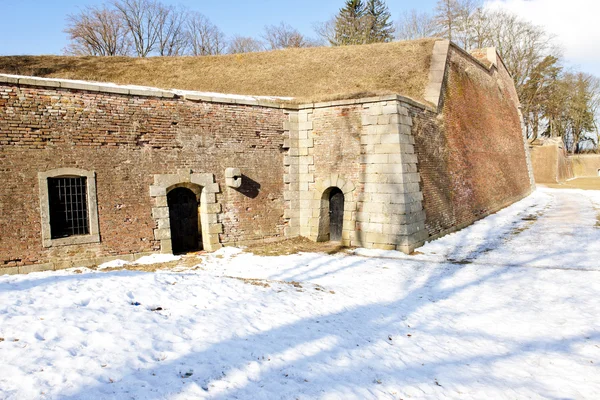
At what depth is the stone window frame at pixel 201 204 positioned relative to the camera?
440 inches

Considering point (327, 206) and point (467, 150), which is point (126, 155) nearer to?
point (327, 206)

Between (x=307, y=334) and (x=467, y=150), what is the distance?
14066 mm

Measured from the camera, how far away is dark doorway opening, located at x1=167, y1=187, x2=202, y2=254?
1220cm

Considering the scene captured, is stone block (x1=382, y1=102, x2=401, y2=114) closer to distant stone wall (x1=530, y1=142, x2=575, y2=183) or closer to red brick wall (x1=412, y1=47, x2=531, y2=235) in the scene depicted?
red brick wall (x1=412, y1=47, x2=531, y2=235)

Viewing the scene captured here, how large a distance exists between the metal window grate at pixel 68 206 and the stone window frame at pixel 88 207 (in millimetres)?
168

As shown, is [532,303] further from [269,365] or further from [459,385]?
[269,365]

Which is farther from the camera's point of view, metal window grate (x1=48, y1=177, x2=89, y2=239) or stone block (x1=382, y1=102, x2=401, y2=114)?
stone block (x1=382, y1=102, x2=401, y2=114)

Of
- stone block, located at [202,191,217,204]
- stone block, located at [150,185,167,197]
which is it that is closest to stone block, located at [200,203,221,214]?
stone block, located at [202,191,217,204]

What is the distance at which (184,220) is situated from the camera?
12.4 metres

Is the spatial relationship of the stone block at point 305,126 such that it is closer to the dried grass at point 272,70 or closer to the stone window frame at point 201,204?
the dried grass at point 272,70

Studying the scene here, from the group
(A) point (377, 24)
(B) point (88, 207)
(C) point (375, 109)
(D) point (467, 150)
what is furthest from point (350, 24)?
(B) point (88, 207)

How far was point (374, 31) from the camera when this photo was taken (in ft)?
137

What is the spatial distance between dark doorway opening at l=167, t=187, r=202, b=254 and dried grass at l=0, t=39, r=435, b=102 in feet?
21.8

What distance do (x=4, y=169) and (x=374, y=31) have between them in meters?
38.9
